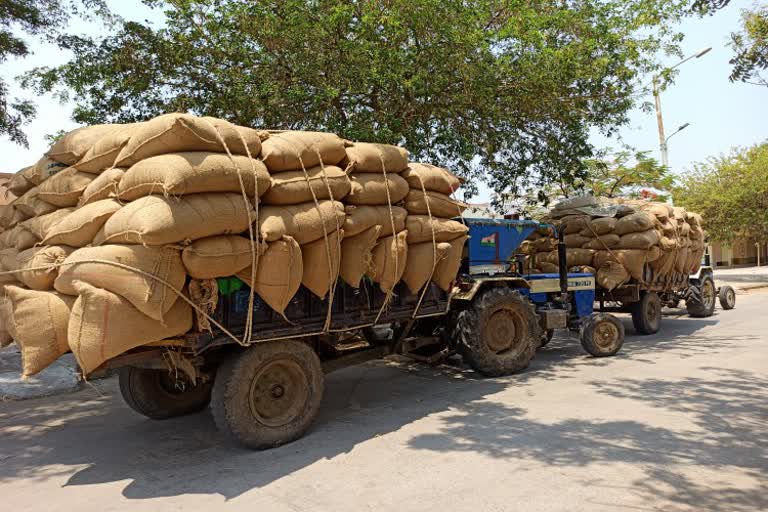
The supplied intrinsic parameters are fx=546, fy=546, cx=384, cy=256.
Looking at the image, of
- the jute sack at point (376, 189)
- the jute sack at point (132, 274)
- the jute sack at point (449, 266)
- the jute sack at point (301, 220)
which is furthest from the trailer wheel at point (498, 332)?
the jute sack at point (132, 274)

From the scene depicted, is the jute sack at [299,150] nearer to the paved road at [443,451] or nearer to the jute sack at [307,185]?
the jute sack at [307,185]

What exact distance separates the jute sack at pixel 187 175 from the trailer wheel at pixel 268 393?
1502 mm

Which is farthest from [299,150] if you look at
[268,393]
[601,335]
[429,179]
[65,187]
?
[601,335]

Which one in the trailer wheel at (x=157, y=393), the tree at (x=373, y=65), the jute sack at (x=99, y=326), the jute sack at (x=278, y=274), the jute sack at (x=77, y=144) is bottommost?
the trailer wheel at (x=157, y=393)

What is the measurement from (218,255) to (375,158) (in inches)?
86.3

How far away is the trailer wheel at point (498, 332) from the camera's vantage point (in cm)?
721

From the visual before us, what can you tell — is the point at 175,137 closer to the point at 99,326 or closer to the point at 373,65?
the point at 99,326

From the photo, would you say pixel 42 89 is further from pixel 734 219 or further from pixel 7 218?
pixel 734 219

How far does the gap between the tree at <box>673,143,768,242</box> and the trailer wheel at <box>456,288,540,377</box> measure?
2167 cm

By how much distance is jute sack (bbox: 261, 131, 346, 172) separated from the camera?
16.4 ft

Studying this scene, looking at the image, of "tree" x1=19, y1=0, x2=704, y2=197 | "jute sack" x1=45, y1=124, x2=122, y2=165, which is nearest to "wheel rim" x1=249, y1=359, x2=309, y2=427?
"jute sack" x1=45, y1=124, x2=122, y2=165

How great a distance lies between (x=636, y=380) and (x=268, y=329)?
15.7 feet

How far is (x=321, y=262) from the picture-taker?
16.7 ft

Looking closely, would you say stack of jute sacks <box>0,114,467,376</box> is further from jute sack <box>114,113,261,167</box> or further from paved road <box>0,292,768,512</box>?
paved road <box>0,292,768,512</box>
